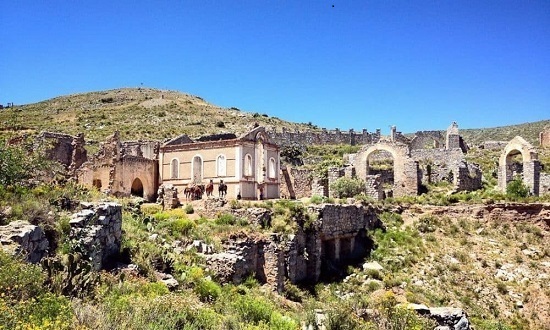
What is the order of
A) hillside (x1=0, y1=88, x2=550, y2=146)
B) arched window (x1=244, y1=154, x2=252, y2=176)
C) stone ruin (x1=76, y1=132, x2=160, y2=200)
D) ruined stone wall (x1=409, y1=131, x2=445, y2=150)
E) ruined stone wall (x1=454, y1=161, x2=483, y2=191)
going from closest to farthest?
stone ruin (x1=76, y1=132, x2=160, y2=200) < arched window (x1=244, y1=154, x2=252, y2=176) < ruined stone wall (x1=454, y1=161, x2=483, y2=191) < ruined stone wall (x1=409, y1=131, x2=445, y2=150) < hillside (x1=0, y1=88, x2=550, y2=146)

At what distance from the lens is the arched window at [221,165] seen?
29.5m

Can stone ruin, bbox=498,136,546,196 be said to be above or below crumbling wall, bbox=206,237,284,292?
above

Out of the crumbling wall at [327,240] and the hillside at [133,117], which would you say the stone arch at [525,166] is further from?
the hillside at [133,117]

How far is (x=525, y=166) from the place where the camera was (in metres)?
30.7

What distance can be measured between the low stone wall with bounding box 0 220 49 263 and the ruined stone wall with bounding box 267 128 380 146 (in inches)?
1674

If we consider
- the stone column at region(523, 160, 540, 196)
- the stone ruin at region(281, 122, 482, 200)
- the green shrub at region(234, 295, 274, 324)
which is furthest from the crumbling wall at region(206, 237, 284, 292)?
the stone column at region(523, 160, 540, 196)

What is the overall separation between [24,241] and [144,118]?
5948 cm

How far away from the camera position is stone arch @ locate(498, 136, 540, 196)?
30.2 metres

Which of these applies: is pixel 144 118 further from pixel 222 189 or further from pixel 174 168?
pixel 222 189

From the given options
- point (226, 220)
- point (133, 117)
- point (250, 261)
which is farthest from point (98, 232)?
point (133, 117)

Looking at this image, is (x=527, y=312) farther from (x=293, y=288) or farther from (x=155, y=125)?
(x=155, y=125)

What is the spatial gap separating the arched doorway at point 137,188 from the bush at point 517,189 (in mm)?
19685

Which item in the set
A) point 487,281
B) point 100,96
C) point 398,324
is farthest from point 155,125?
point 398,324

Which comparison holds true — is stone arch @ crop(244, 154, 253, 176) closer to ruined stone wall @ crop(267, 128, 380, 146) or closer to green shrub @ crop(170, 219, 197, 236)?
green shrub @ crop(170, 219, 197, 236)
